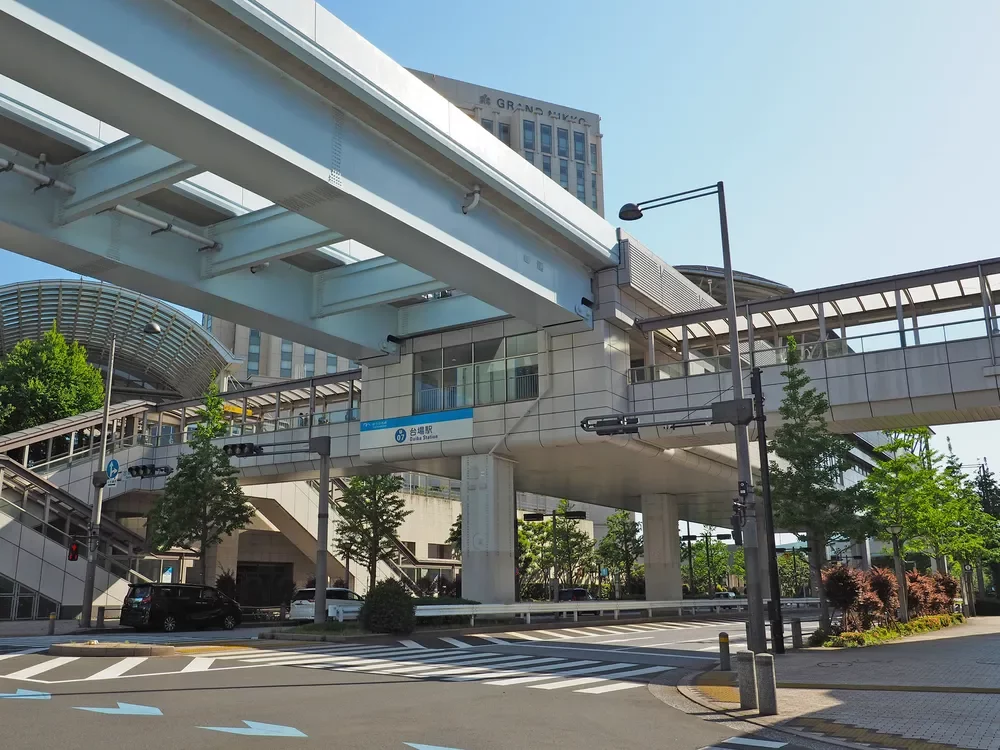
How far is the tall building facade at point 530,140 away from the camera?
116125 millimetres

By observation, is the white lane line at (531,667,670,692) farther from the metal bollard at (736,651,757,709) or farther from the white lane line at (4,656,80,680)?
the white lane line at (4,656,80,680)

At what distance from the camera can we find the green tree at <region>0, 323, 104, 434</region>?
53000mm

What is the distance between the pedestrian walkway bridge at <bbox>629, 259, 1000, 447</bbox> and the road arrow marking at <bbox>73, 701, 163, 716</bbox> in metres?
19.2

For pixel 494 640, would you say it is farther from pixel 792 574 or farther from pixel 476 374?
pixel 792 574

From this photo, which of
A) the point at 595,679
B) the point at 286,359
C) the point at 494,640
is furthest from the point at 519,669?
the point at 286,359

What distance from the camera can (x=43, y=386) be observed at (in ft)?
175

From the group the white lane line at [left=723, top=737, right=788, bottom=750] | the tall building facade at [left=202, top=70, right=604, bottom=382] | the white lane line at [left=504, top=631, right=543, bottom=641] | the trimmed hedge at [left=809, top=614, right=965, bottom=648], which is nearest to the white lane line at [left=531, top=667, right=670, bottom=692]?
the white lane line at [left=723, top=737, right=788, bottom=750]

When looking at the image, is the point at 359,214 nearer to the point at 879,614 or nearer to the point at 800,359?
the point at 800,359

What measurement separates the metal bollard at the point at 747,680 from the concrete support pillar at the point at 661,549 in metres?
31.6

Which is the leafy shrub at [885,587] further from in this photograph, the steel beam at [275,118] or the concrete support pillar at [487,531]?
the steel beam at [275,118]

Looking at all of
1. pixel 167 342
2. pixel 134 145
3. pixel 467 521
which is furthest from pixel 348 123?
pixel 167 342

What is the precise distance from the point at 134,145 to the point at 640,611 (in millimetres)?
30748

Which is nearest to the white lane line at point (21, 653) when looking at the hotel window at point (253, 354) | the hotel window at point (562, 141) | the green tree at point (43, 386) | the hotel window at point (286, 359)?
the green tree at point (43, 386)

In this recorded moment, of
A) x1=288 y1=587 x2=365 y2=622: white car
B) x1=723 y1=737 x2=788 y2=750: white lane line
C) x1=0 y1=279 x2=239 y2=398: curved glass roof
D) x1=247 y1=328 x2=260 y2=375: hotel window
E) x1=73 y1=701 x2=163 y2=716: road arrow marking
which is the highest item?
x1=247 y1=328 x2=260 y2=375: hotel window
